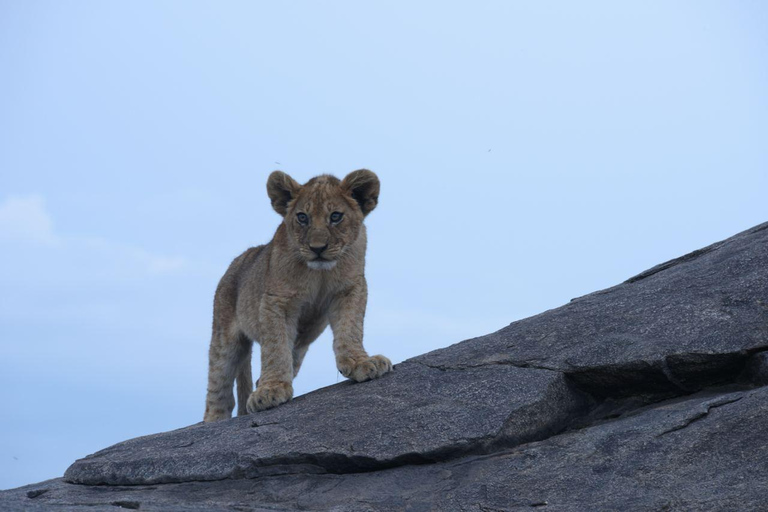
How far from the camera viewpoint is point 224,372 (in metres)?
10.8

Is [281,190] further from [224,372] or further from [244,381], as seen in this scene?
[244,381]

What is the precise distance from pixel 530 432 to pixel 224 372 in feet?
14.3

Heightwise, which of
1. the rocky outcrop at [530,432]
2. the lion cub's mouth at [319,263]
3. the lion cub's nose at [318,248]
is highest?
the lion cub's nose at [318,248]

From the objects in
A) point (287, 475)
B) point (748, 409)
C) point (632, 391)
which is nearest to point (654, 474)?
point (748, 409)

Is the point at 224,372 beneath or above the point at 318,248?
beneath

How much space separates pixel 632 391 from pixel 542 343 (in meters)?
0.99

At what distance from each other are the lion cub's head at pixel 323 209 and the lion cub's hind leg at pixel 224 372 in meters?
2.12

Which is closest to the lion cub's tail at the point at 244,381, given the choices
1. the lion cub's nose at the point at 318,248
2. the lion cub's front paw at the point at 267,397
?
the lion cub's front paw at the point at 267,397

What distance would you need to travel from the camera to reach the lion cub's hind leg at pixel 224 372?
1080cm

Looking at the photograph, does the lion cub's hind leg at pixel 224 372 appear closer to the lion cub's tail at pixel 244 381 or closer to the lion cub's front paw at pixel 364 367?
the lion cub's tail at pixel 244 381

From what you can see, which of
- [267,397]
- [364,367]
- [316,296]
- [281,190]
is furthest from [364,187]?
[267,397]

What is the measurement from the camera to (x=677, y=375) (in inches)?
315

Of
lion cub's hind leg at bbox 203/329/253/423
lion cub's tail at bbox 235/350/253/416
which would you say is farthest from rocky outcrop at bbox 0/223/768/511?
lion cub's tail at bbox 235/350/253/416

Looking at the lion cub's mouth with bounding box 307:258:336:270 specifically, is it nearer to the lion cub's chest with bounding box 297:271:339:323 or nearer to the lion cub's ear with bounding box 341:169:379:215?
the lion cub's chest with bounding box 297:271:339:323
